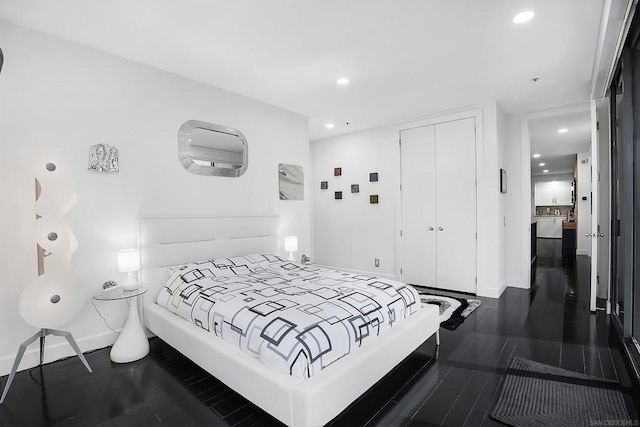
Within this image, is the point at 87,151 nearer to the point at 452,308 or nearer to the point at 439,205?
the point at 452,308

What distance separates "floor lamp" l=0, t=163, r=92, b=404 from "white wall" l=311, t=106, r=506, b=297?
4.05m

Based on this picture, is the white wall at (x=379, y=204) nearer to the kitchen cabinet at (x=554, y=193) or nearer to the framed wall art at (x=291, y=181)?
the framed wall art at (x=291, y=181)

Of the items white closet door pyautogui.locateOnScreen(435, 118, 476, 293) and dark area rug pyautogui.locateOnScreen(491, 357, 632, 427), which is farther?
white closet door pyautogui.locateOnScreen(435, 118, 476, 293)

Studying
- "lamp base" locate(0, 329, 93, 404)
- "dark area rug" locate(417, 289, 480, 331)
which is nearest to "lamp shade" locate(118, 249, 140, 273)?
"lamp base" locate(0, 329, 93, 404)

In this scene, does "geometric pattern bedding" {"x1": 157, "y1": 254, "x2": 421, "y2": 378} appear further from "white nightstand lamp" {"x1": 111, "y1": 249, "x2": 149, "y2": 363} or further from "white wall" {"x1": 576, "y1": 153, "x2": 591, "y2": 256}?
"white wall" {"x1": 576, "y1": 153, "x2": 591, "y2": 256}

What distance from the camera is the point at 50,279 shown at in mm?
2289

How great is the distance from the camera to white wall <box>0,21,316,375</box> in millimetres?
2438

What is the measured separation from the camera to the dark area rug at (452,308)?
3.31 m

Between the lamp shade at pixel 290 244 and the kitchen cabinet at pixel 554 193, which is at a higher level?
the kitchen cabinet at pixel 554 193

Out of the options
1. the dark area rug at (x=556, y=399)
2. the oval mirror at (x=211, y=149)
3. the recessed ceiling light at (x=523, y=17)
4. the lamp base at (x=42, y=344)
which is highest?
the recessed ceiling light at (x=523, y=17)

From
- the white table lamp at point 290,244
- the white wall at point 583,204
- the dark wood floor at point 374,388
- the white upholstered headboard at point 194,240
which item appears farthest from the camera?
the white wall at point 583,204

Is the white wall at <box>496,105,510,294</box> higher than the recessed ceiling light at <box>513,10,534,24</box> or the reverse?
the reverse

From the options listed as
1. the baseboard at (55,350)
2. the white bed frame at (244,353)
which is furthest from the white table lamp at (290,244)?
the baseboard at (55,350)

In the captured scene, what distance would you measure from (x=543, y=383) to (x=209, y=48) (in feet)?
12.0
